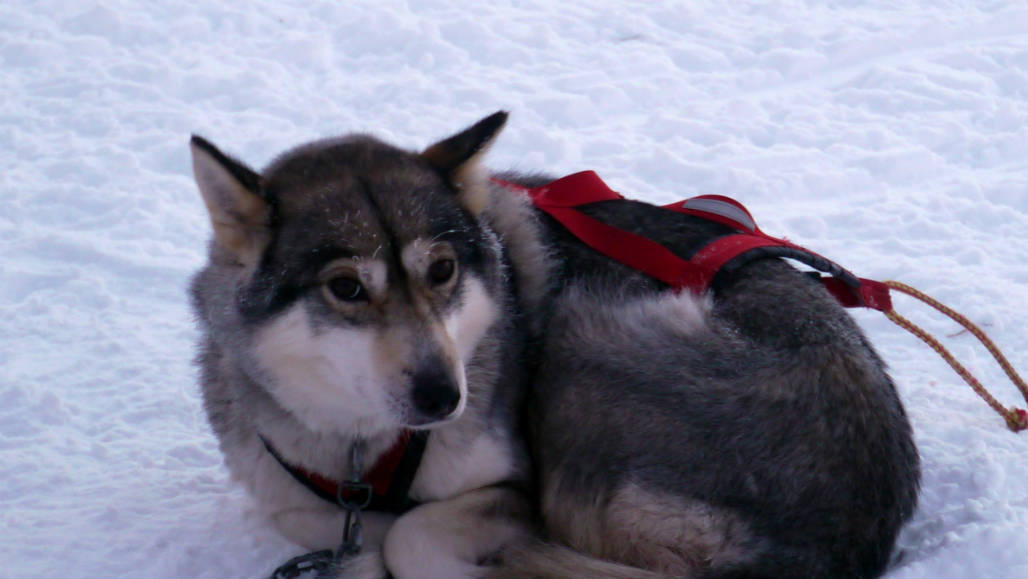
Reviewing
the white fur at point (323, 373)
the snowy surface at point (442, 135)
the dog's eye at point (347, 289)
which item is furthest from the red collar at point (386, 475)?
the dog's eye at point (347, 289)

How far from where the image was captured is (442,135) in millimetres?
5973

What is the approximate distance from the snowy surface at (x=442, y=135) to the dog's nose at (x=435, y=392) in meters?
0.86

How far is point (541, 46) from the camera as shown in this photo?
7.23 metres

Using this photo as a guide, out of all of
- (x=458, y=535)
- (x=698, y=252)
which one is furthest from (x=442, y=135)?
(x=458, y=535)

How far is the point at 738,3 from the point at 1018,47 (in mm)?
2175

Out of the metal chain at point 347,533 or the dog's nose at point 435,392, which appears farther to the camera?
the metal chain at point 347,533

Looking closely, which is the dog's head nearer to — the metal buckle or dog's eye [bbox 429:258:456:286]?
dog's eye [bbox 429:258:456:286]

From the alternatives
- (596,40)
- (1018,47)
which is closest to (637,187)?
(596,40)

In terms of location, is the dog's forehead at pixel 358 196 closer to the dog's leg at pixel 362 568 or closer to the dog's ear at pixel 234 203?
the dog's ear at pixel 234 203

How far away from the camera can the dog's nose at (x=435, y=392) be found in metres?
2.33

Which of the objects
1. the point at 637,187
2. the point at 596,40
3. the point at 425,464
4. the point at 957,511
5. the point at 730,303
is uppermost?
the point at 596,40

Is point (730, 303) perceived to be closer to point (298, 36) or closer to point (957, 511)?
point (957, 511)

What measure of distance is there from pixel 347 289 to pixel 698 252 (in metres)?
1.19

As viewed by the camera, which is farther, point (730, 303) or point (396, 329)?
point (730, 303)
